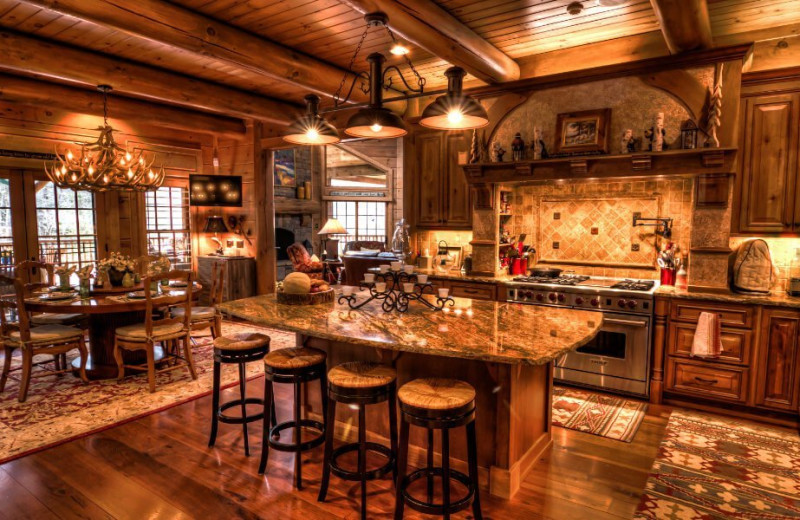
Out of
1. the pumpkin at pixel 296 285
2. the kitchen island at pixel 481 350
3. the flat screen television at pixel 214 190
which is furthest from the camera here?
the flat screen television at pixel 214 190

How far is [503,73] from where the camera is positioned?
4520mm

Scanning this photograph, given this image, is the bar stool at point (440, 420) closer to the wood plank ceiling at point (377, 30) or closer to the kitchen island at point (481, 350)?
the kitchen island at point (481, 350)

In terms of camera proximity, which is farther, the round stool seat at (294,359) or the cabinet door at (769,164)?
the cabinet door at (769,164)

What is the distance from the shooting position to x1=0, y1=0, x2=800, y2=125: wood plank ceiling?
3.49 metres

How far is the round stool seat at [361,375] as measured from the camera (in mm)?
2381

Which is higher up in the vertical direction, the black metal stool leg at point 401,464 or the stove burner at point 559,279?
the stove burner at point 559,279

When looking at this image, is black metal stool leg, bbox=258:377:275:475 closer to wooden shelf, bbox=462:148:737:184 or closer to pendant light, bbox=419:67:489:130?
pendant light, bbox=419:67:489:130

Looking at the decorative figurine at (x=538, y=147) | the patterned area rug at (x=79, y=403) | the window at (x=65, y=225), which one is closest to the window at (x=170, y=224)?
the window at (x=65, y=225)

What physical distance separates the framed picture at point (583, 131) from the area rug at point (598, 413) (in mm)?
2169

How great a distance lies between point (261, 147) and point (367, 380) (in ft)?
19.3

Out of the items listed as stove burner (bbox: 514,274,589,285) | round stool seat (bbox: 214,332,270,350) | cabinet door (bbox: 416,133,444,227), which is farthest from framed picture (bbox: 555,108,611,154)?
round stool seat (bbox: 214,332,270,350)

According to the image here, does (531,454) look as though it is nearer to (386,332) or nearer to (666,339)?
(386,332)

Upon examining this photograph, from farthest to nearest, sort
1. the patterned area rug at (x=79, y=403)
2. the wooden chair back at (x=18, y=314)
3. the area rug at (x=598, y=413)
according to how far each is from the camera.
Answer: the wooden chair back at (x=18, y=314) → the area rug at (x=598, y=413) → the patterned area rug at (x=79, y=403)

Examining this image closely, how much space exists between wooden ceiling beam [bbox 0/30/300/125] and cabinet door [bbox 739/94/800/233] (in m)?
5.23
